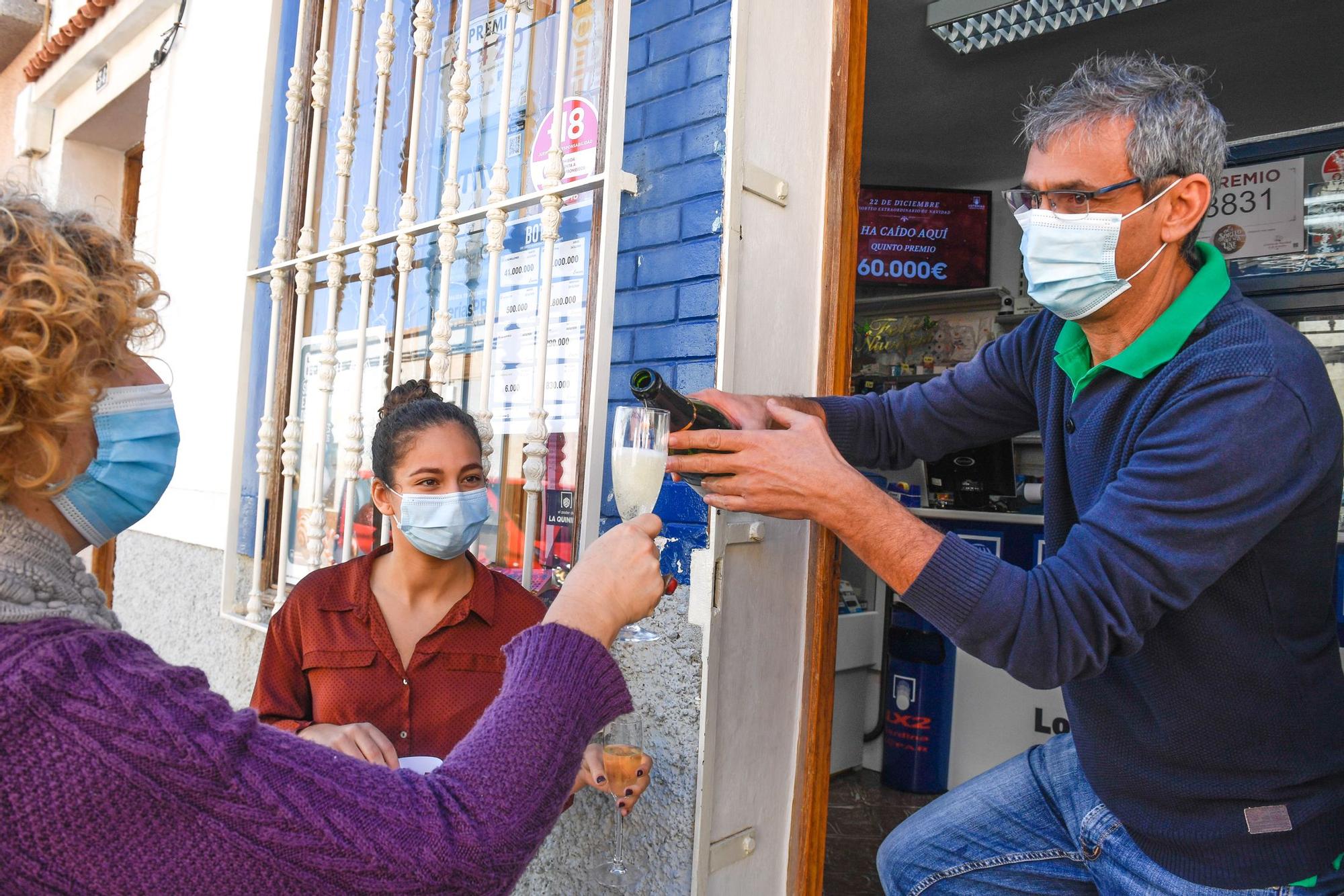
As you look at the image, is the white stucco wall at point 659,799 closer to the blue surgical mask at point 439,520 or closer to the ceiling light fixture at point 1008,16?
the blue surgical mask at point 439,520

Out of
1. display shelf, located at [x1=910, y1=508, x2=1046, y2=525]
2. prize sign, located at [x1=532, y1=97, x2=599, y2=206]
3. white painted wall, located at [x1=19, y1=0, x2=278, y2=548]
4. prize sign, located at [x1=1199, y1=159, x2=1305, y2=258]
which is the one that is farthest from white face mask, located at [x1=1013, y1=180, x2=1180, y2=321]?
prize sign, located at [x1=1199, y1=159, x2=1305, y2=258]

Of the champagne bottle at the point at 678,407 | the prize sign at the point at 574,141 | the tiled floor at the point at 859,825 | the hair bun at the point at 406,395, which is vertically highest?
the prize sign at the point at 574,141

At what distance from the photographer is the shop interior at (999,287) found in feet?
12.5

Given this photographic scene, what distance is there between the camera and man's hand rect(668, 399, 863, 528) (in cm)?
139

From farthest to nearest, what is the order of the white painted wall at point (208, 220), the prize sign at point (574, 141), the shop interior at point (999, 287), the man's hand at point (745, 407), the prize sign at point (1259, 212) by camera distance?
the prize sign at point (1259, 212), the shop interior at point (999, 287), the white painted wall at point (208, 220), the prize sign at point (574, 141), the man's hand at point (745, 407)

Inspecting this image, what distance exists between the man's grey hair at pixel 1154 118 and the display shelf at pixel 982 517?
7.95 ft

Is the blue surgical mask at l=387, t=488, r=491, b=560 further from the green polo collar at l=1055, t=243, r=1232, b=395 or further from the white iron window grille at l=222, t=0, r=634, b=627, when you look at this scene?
the green polo collar at l=1055, t=243, r=1232, b=395

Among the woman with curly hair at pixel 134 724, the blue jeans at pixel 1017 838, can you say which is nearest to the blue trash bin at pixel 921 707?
the blue jeans at pixel 1017 838

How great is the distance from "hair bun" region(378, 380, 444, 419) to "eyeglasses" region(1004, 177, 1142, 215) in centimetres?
135

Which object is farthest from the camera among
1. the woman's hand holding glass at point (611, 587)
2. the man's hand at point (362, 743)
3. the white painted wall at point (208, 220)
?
the white painted wall at point (208, 220)

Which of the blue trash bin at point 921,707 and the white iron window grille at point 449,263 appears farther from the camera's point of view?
the blue trash bin at point 921,707

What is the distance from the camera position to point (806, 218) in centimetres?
204

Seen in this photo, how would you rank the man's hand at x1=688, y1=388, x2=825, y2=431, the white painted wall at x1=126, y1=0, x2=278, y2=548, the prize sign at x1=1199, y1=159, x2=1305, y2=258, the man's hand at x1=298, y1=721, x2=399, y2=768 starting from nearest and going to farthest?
the man's hand at x1=298, y1=721, x2=399, y2=768 < the man's hand at x1=688, y1=388, x2=825, y2=431 < the white painted wall at x1=126, y1=0, x2=278, y2=548 < the prize sign at x1=1199, y1=159, x2=1305, y2=258

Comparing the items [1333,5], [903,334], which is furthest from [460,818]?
[903,334]
